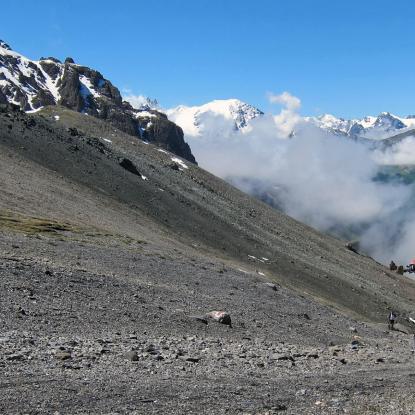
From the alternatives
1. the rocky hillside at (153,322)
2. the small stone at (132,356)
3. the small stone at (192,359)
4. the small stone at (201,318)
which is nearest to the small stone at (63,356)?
the rocky hillside at (153,322)

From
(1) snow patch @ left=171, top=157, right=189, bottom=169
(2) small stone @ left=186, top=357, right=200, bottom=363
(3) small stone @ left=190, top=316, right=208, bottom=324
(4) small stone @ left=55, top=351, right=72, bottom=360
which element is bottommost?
(4) small stone @ left=55, top=351, right=72, bottom=360

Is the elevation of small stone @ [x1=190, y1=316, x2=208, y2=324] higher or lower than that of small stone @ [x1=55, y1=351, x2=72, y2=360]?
higher

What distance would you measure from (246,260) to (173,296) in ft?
152

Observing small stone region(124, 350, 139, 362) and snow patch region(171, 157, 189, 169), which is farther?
snow patch region(171, 157, 189, 169)

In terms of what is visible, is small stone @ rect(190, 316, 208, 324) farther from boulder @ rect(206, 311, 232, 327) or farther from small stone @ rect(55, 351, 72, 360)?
→ small stone @ rect(55, 351, 72, 360)

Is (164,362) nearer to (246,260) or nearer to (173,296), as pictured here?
(173,296)

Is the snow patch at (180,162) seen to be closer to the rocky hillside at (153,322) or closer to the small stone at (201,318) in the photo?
the rocky hillside at (153,322)

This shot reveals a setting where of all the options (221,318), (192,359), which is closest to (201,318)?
(221,318)

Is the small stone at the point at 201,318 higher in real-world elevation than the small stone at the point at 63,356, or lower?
higher

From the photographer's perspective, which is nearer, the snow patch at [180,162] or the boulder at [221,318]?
the boulder at [221,318]

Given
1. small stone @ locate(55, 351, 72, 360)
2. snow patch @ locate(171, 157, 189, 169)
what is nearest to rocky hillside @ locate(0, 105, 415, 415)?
small stone @ locate(55, 351, 72, 360)

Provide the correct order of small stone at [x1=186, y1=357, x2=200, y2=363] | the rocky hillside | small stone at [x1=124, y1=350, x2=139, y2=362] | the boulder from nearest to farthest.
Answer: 1. the rocky hillside
2. small stone at [x1=124, y1=350, x2=139, y2=362]
3. small stone at [x1=186, y1=357, x2=200, y2=363]
4. the boulder

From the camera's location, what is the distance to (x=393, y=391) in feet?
75.6

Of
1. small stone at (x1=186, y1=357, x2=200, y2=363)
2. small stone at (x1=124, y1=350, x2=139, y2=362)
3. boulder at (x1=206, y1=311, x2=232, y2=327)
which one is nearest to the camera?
small stone at (x1=124, y1=350, x2=139, y2=362)
